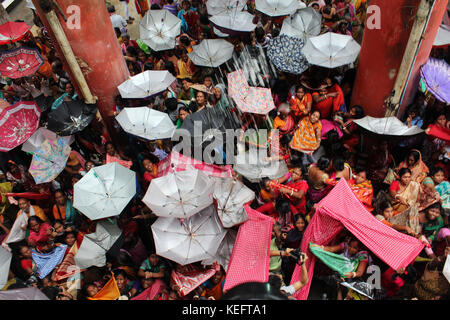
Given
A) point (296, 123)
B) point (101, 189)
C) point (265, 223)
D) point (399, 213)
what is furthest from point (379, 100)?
point (101, 189)

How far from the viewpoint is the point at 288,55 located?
258 inches

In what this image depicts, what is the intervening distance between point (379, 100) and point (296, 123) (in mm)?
1432

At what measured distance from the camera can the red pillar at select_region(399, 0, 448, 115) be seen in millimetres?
5167

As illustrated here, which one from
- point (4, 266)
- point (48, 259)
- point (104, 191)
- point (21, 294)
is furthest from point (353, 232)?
point (4, 266)

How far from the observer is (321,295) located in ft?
16.6

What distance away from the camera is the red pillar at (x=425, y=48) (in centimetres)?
517

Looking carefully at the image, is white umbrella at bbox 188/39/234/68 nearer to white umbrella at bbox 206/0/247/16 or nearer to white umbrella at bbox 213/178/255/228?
white umbrella at bbox 206/0/247/16

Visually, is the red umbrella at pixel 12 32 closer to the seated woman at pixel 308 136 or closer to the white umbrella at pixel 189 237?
the white umbrella at pixel 189 237

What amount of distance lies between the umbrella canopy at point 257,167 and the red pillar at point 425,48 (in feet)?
7.92

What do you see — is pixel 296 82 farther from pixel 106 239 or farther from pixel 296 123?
pixel 106 239

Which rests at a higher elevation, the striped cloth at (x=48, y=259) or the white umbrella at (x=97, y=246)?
the white umbrella at (x=97, y=246)

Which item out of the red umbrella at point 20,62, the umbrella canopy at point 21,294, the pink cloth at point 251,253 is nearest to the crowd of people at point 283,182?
the pink cloth at point 251,253

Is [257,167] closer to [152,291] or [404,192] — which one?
[404,192]

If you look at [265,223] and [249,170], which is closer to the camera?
[265,223]
